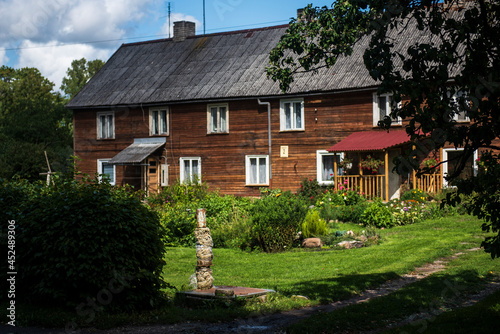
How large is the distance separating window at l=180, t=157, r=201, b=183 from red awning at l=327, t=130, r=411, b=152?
332 inches

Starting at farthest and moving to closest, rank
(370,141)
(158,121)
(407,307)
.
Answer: (158,121), (370,141), (407,307)

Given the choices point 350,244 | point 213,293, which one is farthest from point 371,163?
point 213,293

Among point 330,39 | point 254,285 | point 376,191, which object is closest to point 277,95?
point 376,191

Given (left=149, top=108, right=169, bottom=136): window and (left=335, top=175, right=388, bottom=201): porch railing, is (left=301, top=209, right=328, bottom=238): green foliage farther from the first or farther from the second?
(left=149, top=108, right=169, bottom=136): window

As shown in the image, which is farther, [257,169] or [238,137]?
[238,137]

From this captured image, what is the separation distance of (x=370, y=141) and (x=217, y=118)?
9.17 meters

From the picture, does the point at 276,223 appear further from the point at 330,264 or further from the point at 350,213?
the point at 350,213

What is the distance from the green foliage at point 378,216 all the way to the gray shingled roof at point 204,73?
7.94 m

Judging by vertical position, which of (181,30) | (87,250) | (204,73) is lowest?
(87,250)

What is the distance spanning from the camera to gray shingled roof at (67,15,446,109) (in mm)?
28469

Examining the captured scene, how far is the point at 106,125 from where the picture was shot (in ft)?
114

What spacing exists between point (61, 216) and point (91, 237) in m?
0.71

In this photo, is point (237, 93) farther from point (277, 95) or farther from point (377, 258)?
point (377, 258)

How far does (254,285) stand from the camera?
39.5 feet
